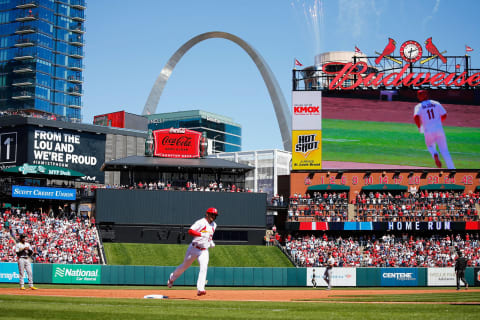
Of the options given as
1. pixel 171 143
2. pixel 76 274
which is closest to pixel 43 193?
pixel 171 143

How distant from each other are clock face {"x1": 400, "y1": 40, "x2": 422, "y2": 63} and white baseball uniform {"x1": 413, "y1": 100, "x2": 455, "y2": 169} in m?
3.89

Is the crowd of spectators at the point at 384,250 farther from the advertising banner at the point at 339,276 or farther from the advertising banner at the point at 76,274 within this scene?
the advertising banner at the point at 76,274

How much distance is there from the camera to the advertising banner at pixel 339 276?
138 ft

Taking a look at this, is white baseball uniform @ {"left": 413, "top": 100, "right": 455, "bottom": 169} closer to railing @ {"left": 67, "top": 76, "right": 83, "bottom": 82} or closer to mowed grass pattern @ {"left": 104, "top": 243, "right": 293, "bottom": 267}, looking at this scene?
mowed grass pattern @ {"left": 104, "top": 243, "right": 293, "bottom": 267}

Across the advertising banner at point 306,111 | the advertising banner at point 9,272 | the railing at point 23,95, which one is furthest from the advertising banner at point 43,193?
the railing at point 23,95

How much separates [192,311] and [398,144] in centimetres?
4507

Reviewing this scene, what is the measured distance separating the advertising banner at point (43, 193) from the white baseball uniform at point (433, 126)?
28783 mm

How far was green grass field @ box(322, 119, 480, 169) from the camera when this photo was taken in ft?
182

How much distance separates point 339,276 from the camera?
140ft

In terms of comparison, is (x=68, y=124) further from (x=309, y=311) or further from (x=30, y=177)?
(x=309, y=311)

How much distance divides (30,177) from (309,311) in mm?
45610

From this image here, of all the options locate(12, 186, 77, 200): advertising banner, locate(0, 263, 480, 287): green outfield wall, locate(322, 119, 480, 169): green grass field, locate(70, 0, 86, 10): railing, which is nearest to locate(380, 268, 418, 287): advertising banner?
locate(0, 263, 480, 287): green outfield wall

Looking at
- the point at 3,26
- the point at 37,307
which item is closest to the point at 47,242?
the point at 37,307

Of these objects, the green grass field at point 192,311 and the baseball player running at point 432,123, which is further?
the baseball player running at point 432,123
